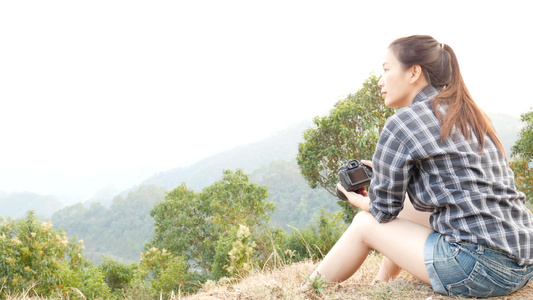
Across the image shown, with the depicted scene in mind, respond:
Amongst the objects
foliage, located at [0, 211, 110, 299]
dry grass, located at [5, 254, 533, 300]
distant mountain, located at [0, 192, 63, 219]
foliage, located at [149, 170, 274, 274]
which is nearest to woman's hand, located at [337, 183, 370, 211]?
dry grass, located at [5, 254, 533, 300]

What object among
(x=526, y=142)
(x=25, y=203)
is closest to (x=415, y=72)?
(x=526, y=142)

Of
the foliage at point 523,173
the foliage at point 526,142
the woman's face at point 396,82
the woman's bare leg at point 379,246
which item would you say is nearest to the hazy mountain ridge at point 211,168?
the foliage at point 526,142

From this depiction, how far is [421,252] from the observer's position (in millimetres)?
1909

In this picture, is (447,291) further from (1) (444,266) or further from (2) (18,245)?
(2) (18,245)

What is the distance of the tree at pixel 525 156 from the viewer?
32.6 feet

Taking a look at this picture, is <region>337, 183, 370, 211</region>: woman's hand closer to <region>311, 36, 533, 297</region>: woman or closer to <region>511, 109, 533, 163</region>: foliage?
<region>311, 36, 533, 297</region>: woman

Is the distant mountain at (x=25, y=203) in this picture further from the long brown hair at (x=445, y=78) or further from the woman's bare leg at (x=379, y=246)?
the long brown hair at (x=445, y=78)

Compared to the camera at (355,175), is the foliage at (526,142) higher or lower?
lower

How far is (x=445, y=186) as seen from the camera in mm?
1789

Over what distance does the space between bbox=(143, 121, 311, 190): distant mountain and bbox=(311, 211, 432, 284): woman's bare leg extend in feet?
211

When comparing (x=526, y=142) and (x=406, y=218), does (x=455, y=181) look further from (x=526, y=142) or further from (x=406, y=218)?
(x=526, y=142)

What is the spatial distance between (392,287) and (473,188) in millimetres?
720

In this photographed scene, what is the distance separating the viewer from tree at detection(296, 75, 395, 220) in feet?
23.0

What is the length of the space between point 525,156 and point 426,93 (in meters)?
9.99
